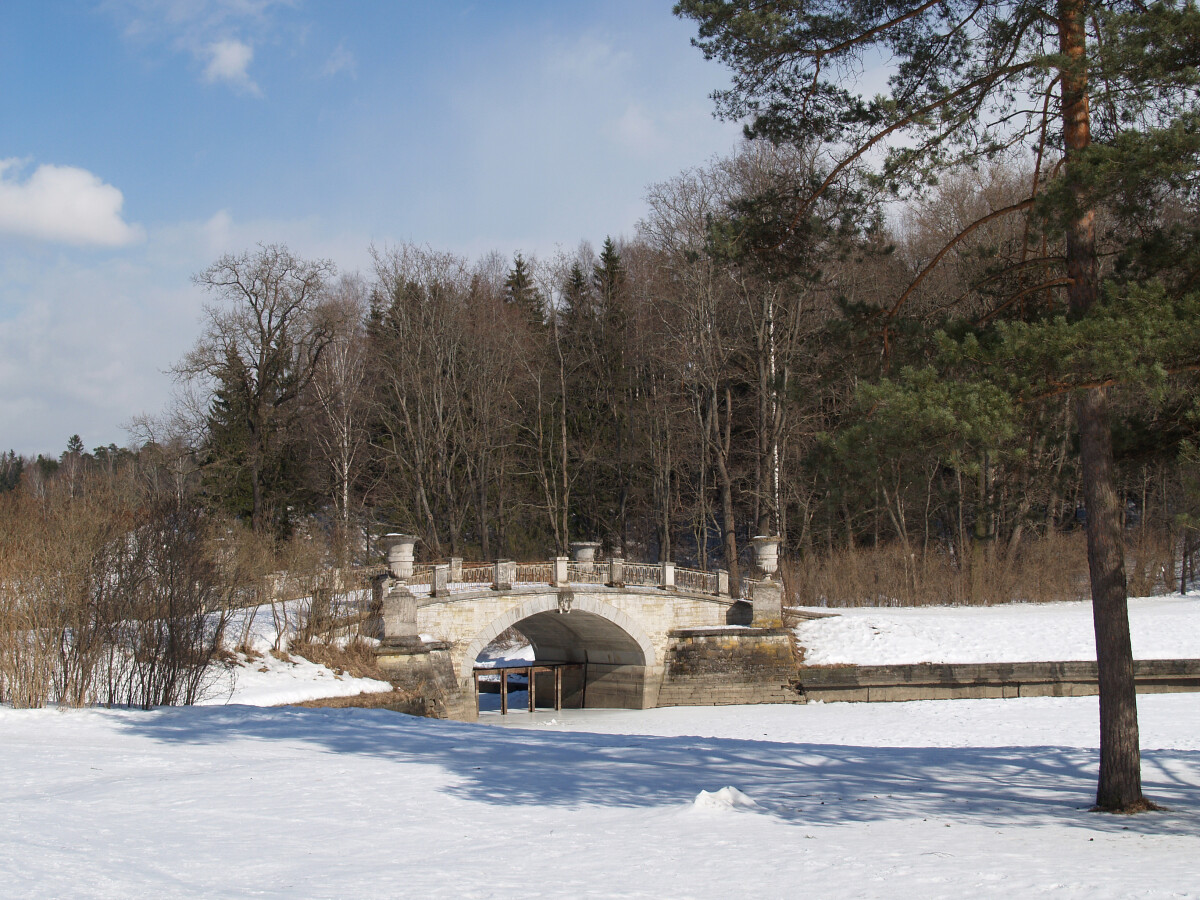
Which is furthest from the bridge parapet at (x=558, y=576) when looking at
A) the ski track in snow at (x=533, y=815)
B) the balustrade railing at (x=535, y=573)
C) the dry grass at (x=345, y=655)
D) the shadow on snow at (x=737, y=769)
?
the ski track in snow at (x=533, y=815)

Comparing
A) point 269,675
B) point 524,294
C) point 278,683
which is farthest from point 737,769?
point 524,294

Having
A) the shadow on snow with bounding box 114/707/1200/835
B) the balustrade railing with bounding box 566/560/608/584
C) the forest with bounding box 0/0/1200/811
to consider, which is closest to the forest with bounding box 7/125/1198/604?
the forest with bounding box 0/0/1200/811

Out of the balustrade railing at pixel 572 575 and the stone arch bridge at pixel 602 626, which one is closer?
the stone arch bridge at pixel 602 626

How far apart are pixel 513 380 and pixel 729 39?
1049 inches

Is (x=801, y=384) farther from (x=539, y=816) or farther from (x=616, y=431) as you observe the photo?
(x=616, y=431)

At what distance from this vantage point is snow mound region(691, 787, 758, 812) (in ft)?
25.7

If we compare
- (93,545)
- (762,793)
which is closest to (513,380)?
(93,545)

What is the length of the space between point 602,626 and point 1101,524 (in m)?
17.6

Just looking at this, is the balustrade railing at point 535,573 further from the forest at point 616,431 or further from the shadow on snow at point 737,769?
the shadow on snow at point 737,769

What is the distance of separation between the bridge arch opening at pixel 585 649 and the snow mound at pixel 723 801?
14.4 metres

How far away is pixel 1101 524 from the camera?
8.34 meters

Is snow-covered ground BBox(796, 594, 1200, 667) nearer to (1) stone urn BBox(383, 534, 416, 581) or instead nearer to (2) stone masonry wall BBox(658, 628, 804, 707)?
(2) stone masonry wall BBox(658, 628, 804, 707)

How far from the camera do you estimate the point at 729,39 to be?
931cm

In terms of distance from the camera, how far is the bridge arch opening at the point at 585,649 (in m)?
23.2
